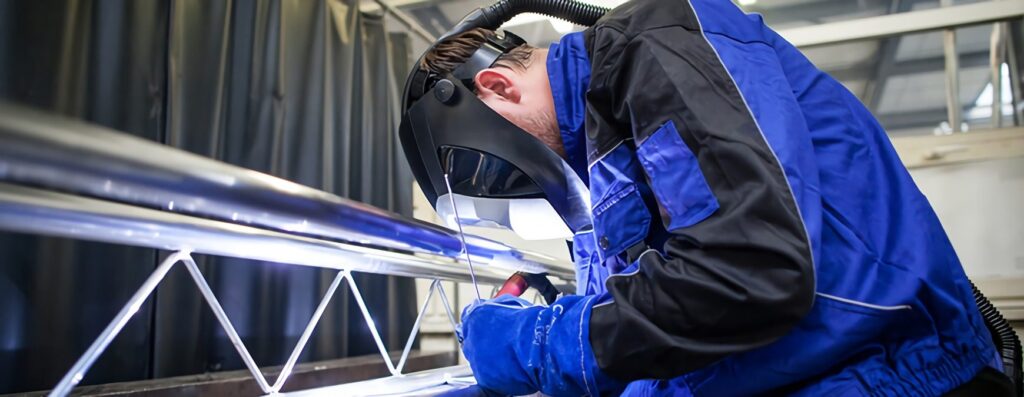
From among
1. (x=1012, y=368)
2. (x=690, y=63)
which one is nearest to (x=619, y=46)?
(x=690, y=63)

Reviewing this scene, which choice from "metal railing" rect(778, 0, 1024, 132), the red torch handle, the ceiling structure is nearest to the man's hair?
the red torch handle

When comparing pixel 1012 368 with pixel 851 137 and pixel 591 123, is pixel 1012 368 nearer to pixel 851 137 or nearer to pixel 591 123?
pixel 851 137

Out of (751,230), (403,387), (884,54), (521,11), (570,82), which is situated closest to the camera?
(751,230)

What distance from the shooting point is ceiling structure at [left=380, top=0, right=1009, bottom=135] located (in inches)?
126

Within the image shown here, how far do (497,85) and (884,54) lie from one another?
3492 millimetres

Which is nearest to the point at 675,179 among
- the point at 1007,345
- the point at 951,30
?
the point at 1007,345

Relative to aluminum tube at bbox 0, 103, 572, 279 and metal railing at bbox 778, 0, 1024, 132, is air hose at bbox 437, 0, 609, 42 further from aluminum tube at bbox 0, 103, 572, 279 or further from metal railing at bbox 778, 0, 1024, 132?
metal railing at bbox 778, 0, 1024, 132

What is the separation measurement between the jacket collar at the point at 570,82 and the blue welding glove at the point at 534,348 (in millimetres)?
253

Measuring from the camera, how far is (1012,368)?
3.84 feet

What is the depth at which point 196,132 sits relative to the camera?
201cm

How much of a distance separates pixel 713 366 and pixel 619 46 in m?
0.39

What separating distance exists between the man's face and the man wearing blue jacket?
145mm

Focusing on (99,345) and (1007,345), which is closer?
(99,345)

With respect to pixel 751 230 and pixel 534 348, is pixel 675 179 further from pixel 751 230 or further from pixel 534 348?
pixel 534 348
